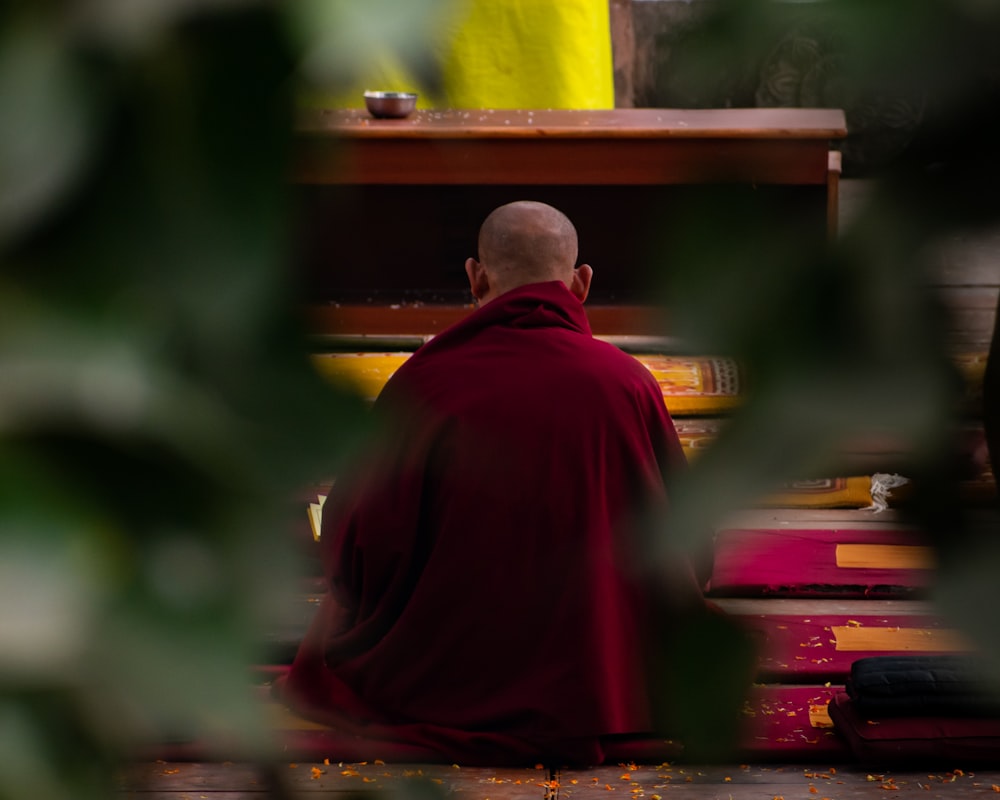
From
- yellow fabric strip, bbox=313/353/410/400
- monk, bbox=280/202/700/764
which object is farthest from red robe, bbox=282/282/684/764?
yellow fabric strip, bbox=313/353/410/400

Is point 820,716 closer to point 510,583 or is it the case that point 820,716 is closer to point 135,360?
point 510,583

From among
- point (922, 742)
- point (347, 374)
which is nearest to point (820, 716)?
point (922, 742)

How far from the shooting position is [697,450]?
0.20 meters

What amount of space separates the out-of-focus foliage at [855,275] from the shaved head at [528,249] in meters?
2.46

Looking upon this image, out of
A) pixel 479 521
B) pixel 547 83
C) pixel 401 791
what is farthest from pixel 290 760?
pixel 547 83

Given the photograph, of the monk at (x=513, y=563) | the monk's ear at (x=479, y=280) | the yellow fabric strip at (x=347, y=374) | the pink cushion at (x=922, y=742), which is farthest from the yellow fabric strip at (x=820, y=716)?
the yellow fabric strip at (x=347, y=374)

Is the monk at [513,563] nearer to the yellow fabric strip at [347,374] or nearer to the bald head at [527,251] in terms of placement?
the bald head at [527,251]

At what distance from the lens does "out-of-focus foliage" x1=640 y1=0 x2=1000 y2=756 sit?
0.19 meters

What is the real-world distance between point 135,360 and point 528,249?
2.55 m

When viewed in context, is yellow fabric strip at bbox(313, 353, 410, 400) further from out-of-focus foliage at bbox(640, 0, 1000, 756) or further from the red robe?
the red robe

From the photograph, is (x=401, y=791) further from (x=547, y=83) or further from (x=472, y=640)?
(x=547, y=83)

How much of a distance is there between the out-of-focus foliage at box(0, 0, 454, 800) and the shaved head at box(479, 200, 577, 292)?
2.47 m

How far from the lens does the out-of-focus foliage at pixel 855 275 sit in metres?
0.19

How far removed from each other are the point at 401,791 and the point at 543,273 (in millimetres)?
2497
